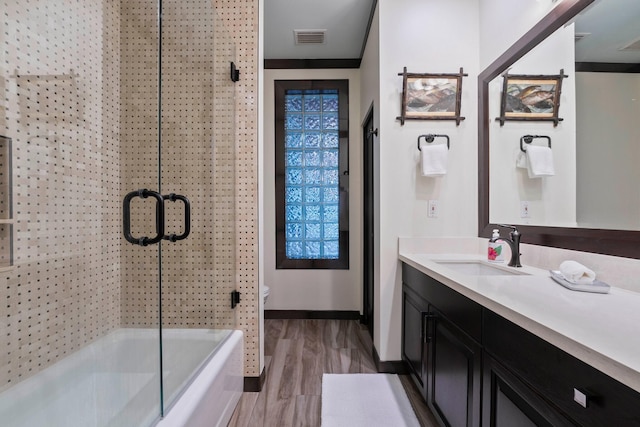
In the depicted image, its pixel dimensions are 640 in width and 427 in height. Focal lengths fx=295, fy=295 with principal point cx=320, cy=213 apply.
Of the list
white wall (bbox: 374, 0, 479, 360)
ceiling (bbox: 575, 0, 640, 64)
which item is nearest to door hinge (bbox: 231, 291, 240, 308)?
white wall (bbox: 374, 0, 479, 360)

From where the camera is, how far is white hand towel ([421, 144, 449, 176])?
80.2 inches

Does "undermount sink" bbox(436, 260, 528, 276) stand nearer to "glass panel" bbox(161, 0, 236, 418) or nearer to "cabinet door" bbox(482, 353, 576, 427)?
"cabinet door" bbox(482, 353, 576, 427)

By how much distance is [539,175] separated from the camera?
162 centimetres

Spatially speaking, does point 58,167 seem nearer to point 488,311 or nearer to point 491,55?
point 488,311

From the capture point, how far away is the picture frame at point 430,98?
212 centimetres

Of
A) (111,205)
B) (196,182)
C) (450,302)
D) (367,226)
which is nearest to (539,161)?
(450,302)

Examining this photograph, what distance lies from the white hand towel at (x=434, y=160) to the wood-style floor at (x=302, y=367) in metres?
1.45

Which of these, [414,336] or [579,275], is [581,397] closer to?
[579,275]

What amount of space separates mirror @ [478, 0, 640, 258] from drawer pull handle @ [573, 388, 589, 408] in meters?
0.75

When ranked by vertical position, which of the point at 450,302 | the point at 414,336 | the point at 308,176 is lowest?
the point at 414,336

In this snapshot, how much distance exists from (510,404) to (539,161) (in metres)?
1.28

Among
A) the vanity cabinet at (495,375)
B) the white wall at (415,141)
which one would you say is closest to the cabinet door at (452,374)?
the vanity cabinet at (495,375)

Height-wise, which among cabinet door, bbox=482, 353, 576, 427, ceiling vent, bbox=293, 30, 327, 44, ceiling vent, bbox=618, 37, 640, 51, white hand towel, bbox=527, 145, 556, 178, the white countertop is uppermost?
ceiling vent, bbox=293, 30, 327, 44

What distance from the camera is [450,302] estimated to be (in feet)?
4.53
